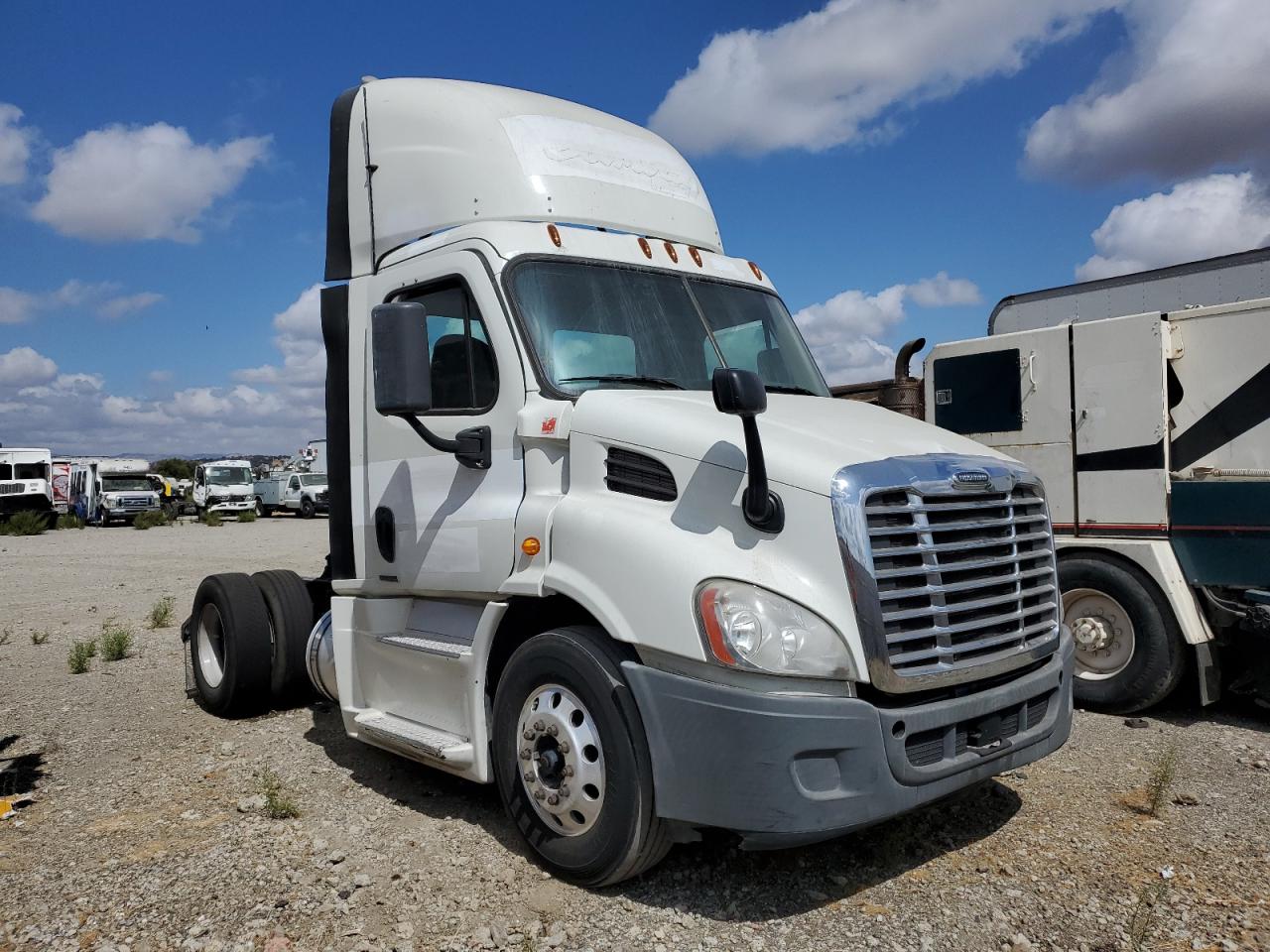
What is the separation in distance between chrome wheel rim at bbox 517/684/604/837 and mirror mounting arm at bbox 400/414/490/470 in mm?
1072

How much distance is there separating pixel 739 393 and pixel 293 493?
4199cm

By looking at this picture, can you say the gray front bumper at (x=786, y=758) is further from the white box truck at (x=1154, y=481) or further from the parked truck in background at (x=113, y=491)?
the parked truck in background at (x=113, y=491)

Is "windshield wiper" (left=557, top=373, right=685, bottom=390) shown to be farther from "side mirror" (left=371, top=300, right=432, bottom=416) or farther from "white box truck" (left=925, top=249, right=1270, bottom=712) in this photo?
"white box truck" (left=925, top=249, right=1270, bottom=712)

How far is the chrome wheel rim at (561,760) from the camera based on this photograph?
3932 mm

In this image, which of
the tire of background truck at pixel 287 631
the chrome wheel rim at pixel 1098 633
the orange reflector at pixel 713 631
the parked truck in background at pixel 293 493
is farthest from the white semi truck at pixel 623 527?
the parked truck in background at pixel 293 493

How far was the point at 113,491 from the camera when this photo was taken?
38625 mm

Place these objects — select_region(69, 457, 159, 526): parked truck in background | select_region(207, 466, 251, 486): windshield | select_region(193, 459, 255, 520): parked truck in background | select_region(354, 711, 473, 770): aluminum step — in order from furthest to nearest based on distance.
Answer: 1. select_region(207, 466, 251, 486): windshield
2. select_region(193, 459, 255, 520): parked truck in background
3. select_region(69, 457, 159, 526): parked truck in background
4. select_region(354, 711, 473, 770): aluminum step

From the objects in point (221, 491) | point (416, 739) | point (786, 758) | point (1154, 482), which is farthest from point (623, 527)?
point (221, 491)

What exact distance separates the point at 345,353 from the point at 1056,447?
516 centimetres

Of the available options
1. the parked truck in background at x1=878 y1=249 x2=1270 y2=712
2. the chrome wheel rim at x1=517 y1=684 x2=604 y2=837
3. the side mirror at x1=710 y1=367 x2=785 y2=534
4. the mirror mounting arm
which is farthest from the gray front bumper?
the parked truck in background at x1=878 y1=249 x2=1270 y2=712

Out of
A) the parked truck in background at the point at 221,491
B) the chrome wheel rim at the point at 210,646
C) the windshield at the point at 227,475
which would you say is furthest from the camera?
the windshield at the point at 227,475

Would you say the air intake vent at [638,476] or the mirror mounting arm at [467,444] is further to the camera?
the mirror mounting arm at [467,444]

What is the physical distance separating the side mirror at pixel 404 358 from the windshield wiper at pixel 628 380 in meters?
0.60

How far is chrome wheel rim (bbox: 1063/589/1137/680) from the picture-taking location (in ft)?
22.8
